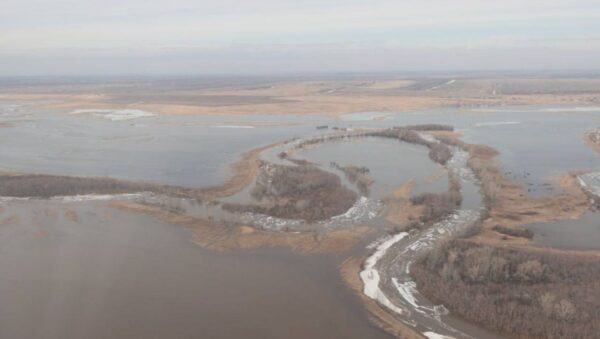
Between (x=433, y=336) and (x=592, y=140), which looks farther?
(x=592, y=140)

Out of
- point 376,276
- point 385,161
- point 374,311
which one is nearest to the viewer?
point 374,311

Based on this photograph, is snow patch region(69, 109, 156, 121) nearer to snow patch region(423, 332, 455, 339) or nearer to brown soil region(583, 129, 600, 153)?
brown soil region(583, 129, 600, 153)

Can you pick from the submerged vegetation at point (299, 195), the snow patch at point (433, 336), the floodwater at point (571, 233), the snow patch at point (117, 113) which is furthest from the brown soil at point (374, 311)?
the snow patch at point (117, 113)

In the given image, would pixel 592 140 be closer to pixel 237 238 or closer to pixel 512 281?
pixel 512 281

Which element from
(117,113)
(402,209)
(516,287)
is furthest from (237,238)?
(117,113)

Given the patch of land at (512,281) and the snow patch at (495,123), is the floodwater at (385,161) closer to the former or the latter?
the patch of land at (512,281)

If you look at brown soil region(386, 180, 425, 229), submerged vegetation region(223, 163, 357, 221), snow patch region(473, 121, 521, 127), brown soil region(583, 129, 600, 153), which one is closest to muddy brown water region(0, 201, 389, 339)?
submerged vegetation region(223, 163, 357, 221)
